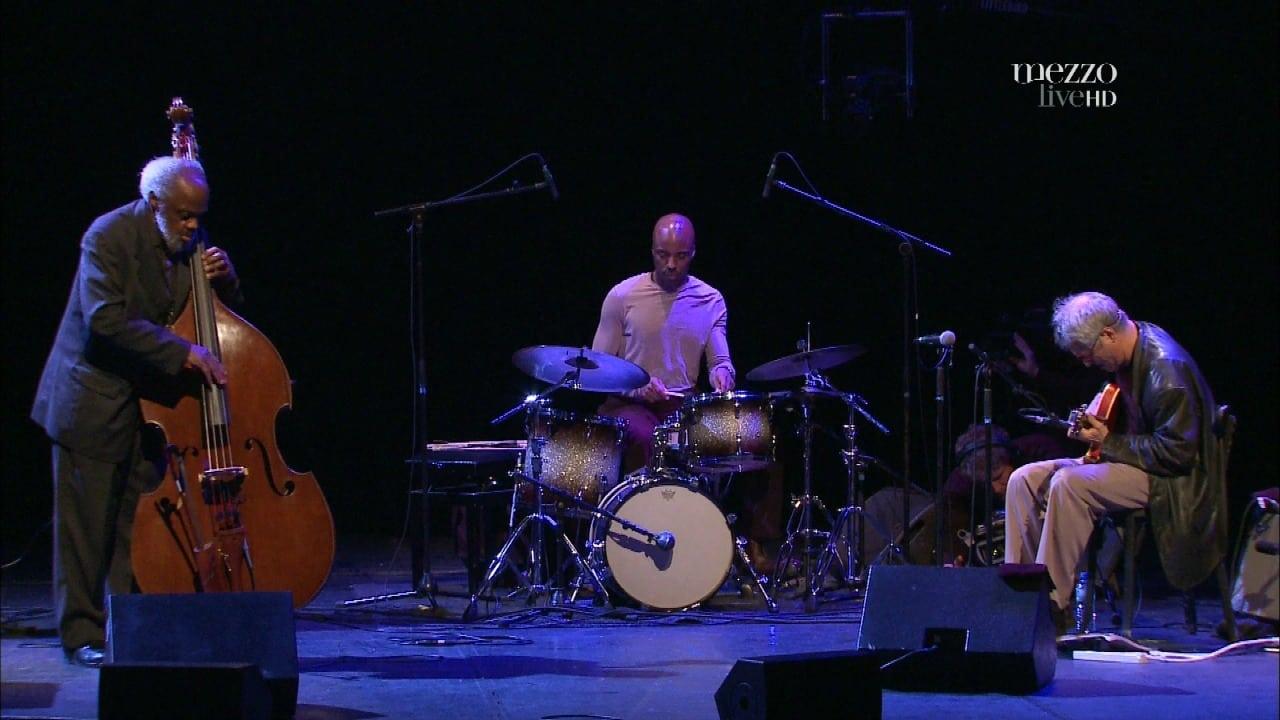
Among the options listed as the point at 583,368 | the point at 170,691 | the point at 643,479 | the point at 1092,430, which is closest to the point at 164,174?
the point at 170,691

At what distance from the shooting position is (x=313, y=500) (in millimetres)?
3969

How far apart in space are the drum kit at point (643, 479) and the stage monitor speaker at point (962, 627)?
169 centimetres

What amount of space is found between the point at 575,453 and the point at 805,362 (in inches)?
38.6

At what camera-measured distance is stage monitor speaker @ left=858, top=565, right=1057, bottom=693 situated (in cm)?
384

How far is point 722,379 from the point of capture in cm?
627

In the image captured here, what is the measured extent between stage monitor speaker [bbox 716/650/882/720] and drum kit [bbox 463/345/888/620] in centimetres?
249

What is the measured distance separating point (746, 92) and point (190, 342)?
407 cm

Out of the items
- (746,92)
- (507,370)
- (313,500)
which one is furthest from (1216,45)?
(313,500)

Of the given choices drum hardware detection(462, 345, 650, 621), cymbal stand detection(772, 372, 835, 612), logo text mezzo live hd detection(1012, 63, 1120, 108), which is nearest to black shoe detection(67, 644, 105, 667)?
drum hardware detection(462, 345, 650, 621)

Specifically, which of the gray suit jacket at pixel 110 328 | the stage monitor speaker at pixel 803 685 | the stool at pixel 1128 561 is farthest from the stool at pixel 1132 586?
the gray suit jacket at pixel 110 328

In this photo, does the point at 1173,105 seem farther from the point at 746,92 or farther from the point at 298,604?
the point at 298,604

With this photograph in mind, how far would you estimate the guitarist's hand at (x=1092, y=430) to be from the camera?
4867mm

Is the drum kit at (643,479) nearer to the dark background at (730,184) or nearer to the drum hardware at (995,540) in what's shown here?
the drum hardware at (995,540)

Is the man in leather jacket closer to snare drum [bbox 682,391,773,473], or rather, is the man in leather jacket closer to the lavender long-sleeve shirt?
snare drum [bbox 682,391,773,473]
